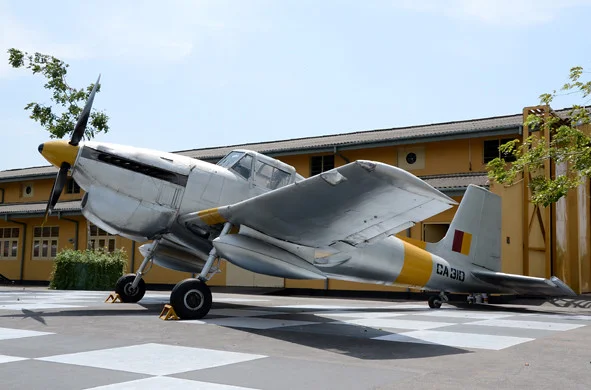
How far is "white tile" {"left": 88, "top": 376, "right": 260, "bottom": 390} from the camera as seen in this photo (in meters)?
3.56

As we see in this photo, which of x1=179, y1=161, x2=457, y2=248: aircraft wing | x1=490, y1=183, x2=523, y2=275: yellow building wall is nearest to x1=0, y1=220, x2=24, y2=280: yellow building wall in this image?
x1=179, y1=161, x2=457, y2=248: aircraft wing

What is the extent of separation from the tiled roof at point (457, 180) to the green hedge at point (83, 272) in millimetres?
12701

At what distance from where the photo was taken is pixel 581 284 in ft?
72.8

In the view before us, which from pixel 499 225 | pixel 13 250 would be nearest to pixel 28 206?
pixel 13 250

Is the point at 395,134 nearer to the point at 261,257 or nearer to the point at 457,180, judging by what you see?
the point at 457,180

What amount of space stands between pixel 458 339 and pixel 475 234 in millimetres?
6648

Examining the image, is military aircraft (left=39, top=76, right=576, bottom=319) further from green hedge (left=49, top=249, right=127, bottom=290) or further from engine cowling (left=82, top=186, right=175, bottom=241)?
green hedge (left=49, top=249, right=127, bottom=290)

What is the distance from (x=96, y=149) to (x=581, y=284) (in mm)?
20162

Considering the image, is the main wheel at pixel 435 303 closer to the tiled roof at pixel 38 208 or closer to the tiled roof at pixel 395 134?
the tiled roof at pixel 395 134

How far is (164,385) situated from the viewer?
12.0 ft

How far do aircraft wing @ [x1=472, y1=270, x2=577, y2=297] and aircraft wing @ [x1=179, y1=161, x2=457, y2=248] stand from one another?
4.90 metres

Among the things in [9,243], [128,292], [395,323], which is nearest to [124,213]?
[128,292]

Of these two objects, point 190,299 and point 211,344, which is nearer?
point 211,344

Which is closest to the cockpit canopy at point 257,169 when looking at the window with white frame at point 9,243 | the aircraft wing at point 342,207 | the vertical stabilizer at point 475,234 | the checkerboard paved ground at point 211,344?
the aircraft wing at point 342,207
